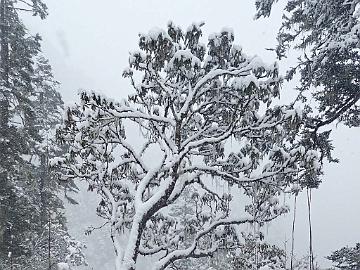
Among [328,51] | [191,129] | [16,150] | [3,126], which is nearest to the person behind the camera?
[328,51]

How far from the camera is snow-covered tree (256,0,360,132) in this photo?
7992 mm

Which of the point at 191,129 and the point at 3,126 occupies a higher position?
the point at 3,126

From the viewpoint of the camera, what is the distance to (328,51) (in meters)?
8.16

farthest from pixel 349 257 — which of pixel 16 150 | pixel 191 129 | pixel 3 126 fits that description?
pixel 3 126

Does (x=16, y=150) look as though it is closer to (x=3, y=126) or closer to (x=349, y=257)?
(x=3, y=126)

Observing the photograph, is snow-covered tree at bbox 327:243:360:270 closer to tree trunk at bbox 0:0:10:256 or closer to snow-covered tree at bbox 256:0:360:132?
snow-covered tree at bbox 256:0:360:132

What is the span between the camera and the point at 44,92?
66.3 ft

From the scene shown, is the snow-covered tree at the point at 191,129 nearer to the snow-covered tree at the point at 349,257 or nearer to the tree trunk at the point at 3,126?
the snow-covered tree at the point at 349,257

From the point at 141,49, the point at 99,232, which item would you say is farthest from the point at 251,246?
the point at 99,232

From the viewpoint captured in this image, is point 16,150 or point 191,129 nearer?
point 191,129

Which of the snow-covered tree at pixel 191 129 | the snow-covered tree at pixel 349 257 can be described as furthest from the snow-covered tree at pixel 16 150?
the snow-covered tree at pixel 349 257

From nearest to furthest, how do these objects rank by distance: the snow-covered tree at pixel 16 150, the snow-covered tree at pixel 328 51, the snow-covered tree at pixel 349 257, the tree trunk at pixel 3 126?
the snow-covered tree at pixel 328 51 → the snow-covered tree at pixel 349 257 → the tree trunk at pixel 3 126 → the snow-covered tree at pixel 16 150

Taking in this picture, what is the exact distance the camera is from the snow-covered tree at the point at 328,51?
7.99 m

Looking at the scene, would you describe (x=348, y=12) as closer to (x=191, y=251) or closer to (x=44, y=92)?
(x=191, y=251)
